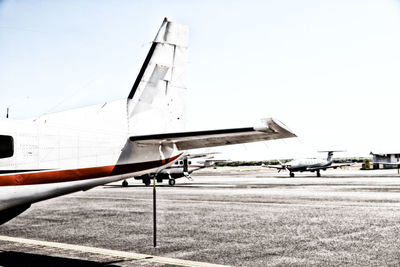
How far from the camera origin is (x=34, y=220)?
14.7m

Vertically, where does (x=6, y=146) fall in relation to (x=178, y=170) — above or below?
above

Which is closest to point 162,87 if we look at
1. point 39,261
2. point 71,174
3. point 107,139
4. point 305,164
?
point 107,139

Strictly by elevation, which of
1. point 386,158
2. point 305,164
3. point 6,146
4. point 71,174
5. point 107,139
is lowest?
point 305,164

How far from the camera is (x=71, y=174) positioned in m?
7.75

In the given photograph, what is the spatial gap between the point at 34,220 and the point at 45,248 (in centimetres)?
558

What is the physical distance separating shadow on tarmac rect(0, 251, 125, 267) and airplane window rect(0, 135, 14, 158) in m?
2.25

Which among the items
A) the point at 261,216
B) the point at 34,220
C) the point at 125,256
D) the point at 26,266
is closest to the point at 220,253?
the point at 125,256

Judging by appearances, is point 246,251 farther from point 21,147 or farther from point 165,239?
point 21,147

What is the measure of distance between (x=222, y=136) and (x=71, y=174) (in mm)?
2893

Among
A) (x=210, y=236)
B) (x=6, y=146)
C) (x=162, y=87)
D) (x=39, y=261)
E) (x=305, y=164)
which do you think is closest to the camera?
(x=6, y=146)

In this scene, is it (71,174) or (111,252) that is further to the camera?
(111,252)

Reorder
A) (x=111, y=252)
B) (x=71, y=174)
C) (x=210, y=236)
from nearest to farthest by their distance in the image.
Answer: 1. (x=71, y=174)
2. (x=111, y=252)
3. (x=210, y=236)

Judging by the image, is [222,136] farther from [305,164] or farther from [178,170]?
[305,164]

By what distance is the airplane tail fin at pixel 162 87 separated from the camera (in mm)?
9430
